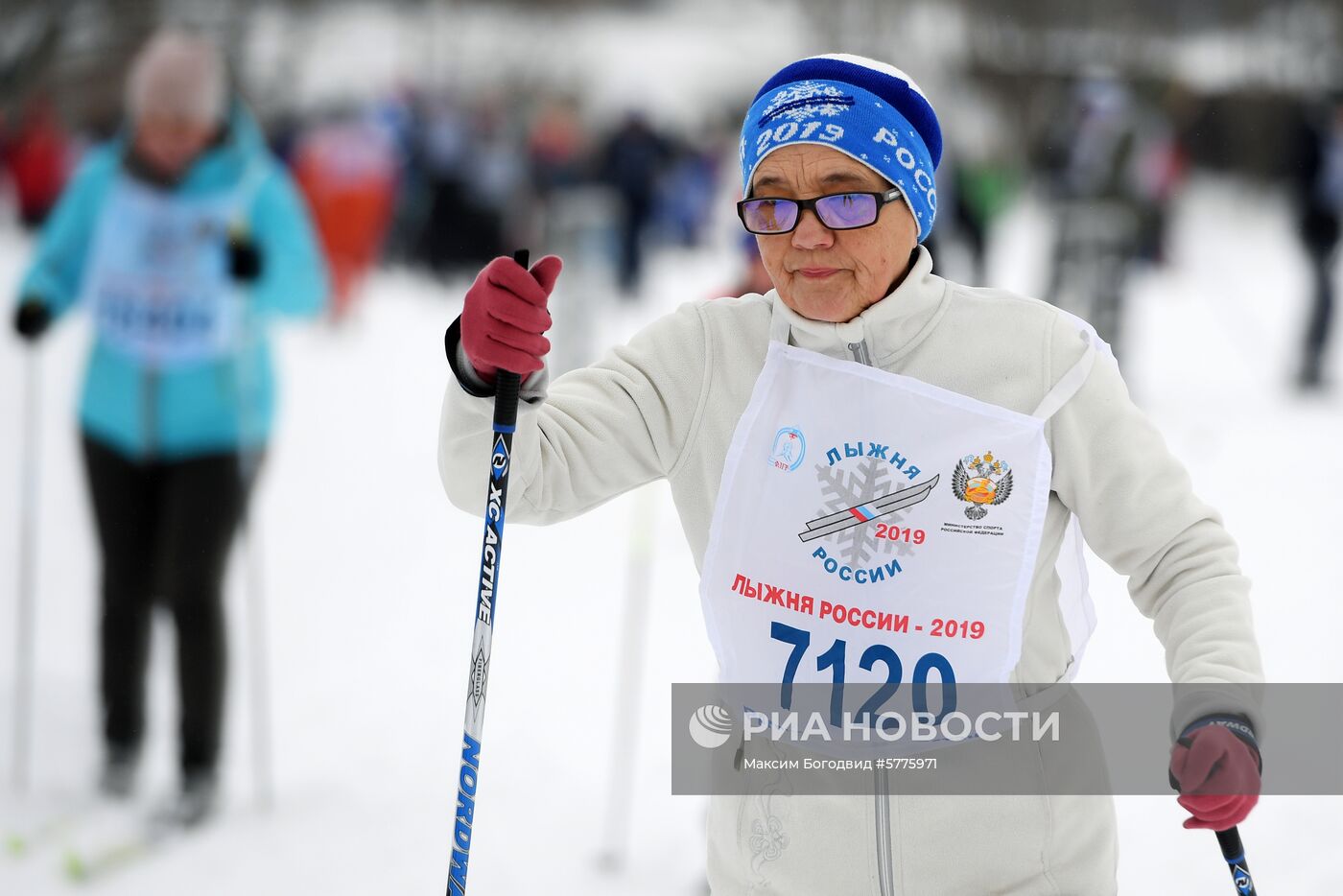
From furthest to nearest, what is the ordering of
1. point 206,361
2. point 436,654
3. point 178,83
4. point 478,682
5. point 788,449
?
point 436,654 < point 206,361 < point 178,83 < point 478,682 < point 788,449

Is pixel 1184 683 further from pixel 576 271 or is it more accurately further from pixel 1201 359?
pixel 1201 359

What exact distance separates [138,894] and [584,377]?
95.2 inches

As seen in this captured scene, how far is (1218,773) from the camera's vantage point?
170cm

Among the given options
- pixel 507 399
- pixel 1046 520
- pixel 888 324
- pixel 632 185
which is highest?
pixel 632 185

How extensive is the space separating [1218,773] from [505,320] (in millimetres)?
1085

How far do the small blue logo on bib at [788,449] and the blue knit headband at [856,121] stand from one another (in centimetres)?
36

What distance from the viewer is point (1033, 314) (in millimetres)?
1948

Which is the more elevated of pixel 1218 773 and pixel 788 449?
pixel 788 449

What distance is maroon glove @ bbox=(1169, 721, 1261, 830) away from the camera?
5.54 ft

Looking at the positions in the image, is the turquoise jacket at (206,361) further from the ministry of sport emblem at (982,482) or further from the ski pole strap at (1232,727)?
the ski pole strap at (1232,727)

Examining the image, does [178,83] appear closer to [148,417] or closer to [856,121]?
[148,417]

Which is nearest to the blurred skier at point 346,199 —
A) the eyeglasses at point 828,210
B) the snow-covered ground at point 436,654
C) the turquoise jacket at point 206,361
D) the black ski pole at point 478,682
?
the snow-covered ground at point 436,654

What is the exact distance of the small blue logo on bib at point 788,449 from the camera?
6.41 ft

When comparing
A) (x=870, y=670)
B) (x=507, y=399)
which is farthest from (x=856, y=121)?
(x=870, y=670)
